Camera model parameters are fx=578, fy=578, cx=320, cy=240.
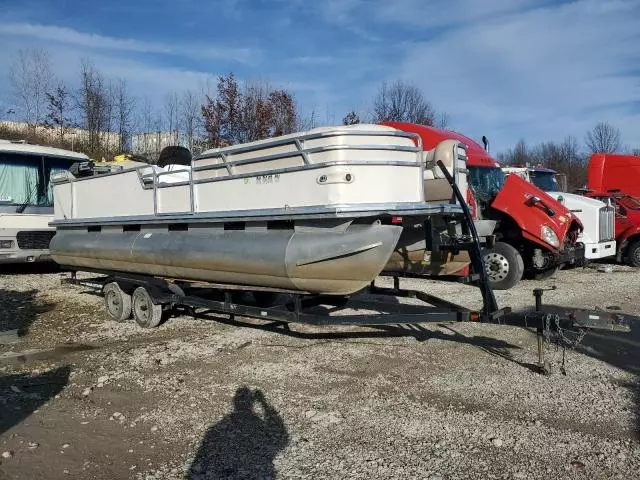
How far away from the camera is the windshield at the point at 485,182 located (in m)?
11.5

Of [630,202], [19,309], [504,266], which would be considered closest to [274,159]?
[19,309]

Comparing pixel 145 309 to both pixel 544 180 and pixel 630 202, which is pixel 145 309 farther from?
pixel 630 202

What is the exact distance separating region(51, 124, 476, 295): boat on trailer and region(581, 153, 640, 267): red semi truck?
10528 millimetres

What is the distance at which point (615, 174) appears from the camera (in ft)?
57.1

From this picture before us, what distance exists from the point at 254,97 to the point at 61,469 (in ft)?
74.4

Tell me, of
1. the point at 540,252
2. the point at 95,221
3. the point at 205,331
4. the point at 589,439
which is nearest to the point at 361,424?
the point at 589,439

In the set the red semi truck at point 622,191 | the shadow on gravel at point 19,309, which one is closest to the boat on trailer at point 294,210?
the shadow on gravel at point 19,309

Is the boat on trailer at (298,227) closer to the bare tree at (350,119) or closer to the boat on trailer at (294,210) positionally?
the boat on trailer at (294,210)

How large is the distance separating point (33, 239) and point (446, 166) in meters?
9.02

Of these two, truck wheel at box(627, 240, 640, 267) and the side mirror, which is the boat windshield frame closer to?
the side mirror

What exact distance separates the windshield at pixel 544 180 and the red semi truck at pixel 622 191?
99 centimetres

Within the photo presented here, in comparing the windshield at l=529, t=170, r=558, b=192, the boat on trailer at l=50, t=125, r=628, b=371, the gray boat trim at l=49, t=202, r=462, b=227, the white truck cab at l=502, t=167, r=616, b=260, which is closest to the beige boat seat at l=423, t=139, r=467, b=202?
the boat on trailer at l=50, t=125, r=628, b=371

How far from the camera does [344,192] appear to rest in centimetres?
518

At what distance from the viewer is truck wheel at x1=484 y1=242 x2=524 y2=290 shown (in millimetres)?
10875
